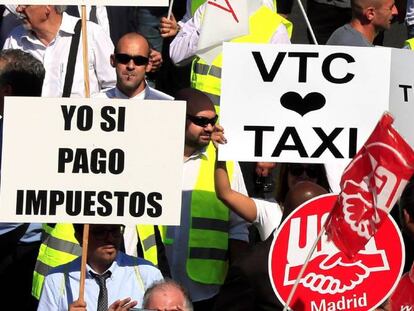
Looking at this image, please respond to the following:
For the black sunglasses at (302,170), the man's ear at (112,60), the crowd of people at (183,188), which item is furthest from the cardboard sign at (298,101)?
the man's ear at (112,60)

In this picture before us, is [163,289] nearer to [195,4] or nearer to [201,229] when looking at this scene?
[201,229]

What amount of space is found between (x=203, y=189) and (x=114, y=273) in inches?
39.7

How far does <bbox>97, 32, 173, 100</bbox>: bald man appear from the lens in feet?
33.0

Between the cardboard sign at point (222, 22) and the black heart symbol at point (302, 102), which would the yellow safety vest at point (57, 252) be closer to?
the black heart symbol at point (302, 102)

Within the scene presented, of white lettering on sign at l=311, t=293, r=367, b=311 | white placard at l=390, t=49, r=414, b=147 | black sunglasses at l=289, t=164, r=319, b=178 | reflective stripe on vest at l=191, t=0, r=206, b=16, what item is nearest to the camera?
white lettering on sign at l=311, t=293, r=367, b=311

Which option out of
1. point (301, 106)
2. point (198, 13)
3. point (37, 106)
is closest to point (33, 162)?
point (37, 106)

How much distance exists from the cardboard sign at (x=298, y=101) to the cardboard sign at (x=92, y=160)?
607 mm

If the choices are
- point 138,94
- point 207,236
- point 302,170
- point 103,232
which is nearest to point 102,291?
point 103,232

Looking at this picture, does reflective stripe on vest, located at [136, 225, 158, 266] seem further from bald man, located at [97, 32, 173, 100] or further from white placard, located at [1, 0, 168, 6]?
white placard, located at [1, 0, 168, 6]

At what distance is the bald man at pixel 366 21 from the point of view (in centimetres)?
1037

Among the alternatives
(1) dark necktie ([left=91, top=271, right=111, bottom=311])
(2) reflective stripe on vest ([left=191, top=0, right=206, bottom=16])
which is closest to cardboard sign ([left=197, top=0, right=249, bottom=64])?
(2) reflective stripe on vest ([left=191, top=0, right=206, bottom=16])

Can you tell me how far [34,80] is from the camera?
392 inches

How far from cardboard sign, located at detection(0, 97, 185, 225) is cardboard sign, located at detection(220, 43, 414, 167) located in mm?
607

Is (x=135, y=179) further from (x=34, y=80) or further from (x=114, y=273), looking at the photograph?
(x=34, y=80)
